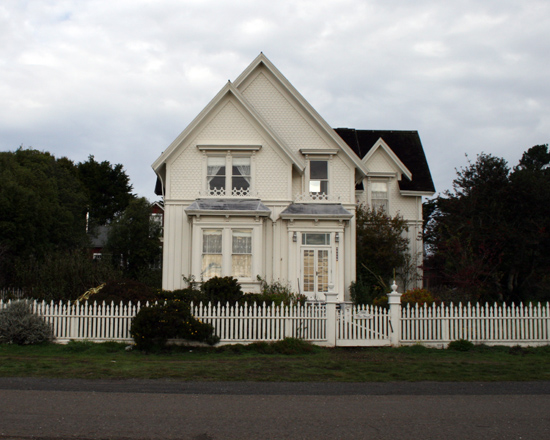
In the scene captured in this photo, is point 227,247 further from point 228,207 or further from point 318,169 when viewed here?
point 318,169

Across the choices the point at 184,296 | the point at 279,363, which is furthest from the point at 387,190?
the point at 279,363

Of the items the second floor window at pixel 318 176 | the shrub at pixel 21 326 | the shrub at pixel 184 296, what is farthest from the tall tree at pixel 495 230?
the shrub at pixel 21 326

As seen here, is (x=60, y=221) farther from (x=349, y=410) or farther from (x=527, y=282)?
(x=349, y=410)

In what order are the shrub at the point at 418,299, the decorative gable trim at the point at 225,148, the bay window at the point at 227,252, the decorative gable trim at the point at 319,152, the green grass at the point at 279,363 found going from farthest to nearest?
the decorative gable trim at the point at 319,152, the decorative gable trim at the point at 225,148, the bay window at the point at 227,252, the shrub at the point at 418,299, the green grass at the point at 279,363

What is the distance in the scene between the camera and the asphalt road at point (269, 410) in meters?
6.96

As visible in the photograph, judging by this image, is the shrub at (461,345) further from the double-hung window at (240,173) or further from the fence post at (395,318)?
the double-hung window at (240,173)

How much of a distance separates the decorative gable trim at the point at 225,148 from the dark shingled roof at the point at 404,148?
759 centimetres

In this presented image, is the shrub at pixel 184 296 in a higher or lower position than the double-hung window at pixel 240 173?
lower

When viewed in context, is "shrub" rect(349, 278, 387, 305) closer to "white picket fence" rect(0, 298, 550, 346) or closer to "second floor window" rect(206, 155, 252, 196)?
"white picket fence" rect(0, 298, 550, 346)

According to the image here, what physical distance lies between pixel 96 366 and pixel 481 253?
595 inches

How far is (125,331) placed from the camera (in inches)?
604

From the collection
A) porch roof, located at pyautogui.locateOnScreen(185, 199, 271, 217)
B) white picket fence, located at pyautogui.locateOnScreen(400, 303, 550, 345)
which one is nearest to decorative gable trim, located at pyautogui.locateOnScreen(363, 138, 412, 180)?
porch roof, located at pyautogui.locateOnScreen(185, 199, 271, 217)

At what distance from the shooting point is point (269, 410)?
26.5 ft

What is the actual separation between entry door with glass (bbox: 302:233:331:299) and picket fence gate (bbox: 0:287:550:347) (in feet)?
19.2
